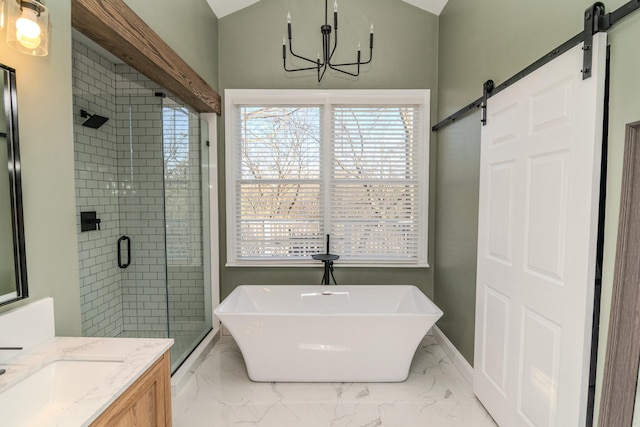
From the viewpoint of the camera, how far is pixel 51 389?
104 centimetres

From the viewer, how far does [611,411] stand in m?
1.17

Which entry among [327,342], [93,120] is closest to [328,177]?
[327,342]

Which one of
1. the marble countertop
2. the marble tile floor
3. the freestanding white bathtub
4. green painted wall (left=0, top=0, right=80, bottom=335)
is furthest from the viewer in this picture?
the freestanding white bathtub

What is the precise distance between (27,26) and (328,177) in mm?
2386

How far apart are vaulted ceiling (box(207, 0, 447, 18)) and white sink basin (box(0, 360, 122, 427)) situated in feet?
9.87

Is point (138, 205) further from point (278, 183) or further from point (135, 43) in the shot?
point (135, 43)

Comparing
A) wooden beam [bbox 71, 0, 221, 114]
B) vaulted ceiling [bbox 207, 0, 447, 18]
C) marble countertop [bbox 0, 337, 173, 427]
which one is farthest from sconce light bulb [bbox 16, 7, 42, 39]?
vaulted ceiling [bbox 207, 0, 447, 18]

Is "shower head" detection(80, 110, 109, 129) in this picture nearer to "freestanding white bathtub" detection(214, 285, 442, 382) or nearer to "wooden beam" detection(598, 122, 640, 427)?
"freestanding white bathtub" detection(214, 285, 442, 382)

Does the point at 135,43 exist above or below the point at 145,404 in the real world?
above

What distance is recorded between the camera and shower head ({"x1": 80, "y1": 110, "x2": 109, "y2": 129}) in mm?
2758

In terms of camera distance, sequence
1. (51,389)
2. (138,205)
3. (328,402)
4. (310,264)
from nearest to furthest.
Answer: (51,389) < (328,402) < (138,205) < (310,264)

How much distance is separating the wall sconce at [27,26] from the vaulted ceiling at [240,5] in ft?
7.11

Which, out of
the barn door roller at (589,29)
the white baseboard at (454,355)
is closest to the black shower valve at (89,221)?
the white baseboard at (454,355)

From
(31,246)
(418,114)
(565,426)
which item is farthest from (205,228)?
(565,426)
